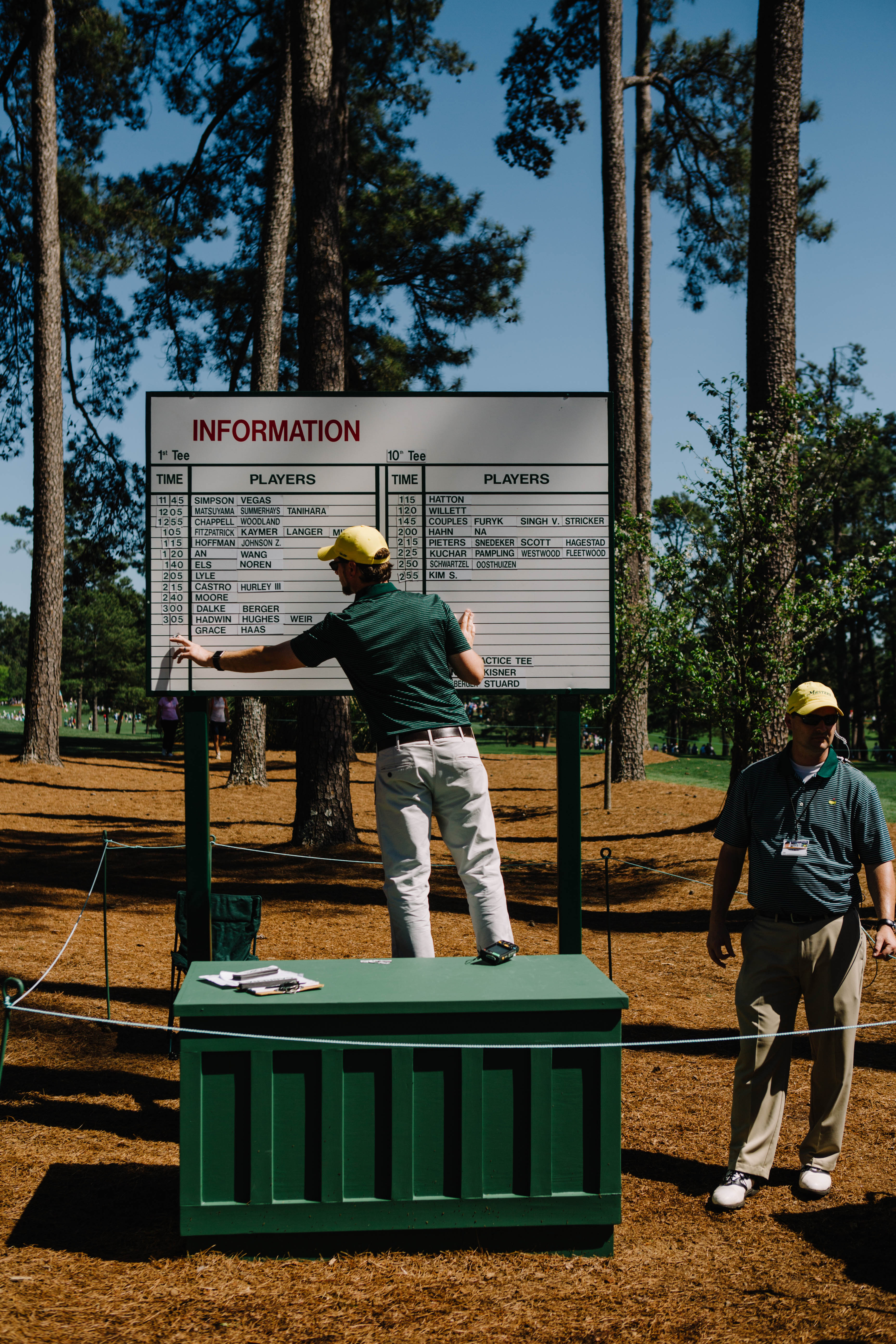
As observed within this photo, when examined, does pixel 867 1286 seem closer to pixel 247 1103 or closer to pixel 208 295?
pixel 247 1103

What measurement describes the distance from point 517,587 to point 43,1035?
3.49 metres

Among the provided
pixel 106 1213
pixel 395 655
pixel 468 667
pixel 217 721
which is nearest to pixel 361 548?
pixel 395 655

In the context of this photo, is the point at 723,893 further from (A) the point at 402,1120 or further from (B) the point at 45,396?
(B) the point at 45,396

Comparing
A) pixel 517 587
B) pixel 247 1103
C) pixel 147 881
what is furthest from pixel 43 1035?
pixel 147 881

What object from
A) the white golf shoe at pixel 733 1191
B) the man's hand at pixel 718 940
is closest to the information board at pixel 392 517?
the man's hand at pixel 718 940

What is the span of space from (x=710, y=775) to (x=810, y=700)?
20664 millimetres

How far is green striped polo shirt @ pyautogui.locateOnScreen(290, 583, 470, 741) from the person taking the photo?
4.35 meters

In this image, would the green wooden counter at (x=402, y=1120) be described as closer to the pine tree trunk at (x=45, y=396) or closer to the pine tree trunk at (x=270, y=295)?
the pine tree trunk at (x=270, y=295)

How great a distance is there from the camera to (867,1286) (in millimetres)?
3502

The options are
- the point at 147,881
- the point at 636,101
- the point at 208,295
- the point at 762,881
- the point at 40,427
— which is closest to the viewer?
the point at 762,881

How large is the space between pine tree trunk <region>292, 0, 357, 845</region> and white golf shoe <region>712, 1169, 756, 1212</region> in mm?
7912

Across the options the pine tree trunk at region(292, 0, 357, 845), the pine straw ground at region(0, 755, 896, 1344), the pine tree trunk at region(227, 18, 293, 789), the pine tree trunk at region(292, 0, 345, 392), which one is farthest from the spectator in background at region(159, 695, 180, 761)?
the pine straw ground at region(0, 755, 896, 1344)

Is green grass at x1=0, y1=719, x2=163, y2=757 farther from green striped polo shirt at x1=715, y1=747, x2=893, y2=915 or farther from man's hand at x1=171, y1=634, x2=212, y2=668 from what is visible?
green striped polo shirt at x1=715, y1=747, x2=893, y2=915

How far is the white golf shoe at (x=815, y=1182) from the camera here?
4.13 m
